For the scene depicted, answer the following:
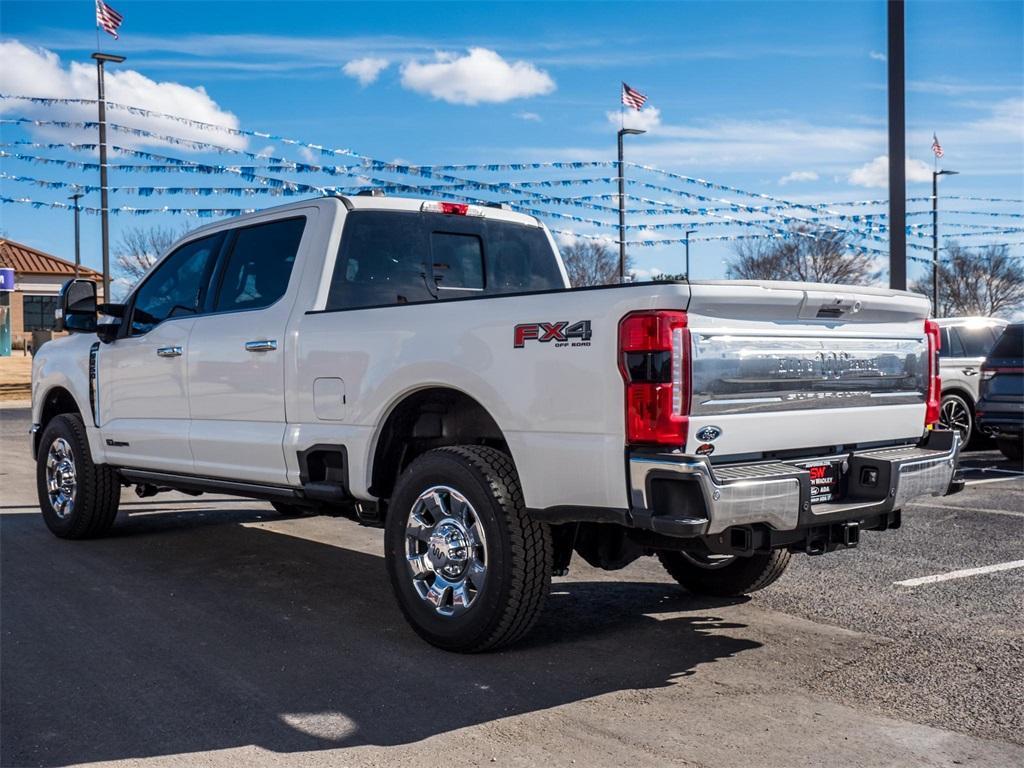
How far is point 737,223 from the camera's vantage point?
1019 inches

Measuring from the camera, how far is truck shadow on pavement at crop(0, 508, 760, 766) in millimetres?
4020

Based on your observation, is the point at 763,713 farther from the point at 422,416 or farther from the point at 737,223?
the point at 737,223

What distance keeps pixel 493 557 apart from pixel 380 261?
2.14 meters

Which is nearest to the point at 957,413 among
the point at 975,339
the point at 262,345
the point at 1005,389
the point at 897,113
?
the point at 975,339

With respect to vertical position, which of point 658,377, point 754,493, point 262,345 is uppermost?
point 262,345

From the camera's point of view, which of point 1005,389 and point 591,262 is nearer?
point 1005,389

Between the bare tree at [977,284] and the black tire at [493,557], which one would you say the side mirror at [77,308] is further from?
the bare tree at [977,284]

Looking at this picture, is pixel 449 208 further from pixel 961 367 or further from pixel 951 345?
pixel 951 345

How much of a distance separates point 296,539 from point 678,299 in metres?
4.60

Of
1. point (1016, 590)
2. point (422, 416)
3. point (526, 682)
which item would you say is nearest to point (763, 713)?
point (526, 682)

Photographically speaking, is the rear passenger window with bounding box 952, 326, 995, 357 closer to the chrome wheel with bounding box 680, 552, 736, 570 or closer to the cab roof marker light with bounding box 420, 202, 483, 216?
the chrome wheel with bounding box 680, 552, 736, 570

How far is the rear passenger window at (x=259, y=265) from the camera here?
618cm

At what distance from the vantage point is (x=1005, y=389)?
11891 mm

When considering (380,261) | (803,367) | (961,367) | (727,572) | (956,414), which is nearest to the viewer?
(803,367)
